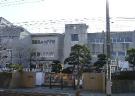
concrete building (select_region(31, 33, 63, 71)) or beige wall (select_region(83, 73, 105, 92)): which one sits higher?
concrete building (select_region(31, 33, 63, 71))

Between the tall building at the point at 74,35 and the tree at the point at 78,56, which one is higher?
the tall building at the point at 74,35

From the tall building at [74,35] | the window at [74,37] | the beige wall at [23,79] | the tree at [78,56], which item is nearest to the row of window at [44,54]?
the tall building at [74,35]

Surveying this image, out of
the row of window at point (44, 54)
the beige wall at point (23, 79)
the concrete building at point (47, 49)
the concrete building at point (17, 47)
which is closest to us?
the beige wall at point (23, 79)

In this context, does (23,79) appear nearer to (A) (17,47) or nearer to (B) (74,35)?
(B) (74,35)

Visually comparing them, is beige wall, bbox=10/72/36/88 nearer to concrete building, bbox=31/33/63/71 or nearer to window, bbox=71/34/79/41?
window, bbox=71/34/79/41

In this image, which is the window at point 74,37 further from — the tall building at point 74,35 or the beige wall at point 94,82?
the beige wall at point 94,82

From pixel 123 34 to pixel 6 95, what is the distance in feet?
135

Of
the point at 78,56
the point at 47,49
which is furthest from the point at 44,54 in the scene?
the point at 78,56

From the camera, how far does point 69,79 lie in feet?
121

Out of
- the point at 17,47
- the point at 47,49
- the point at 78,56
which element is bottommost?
the point at 78,56

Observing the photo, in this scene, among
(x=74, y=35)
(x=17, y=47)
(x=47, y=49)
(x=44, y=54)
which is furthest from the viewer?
(x=44, y=54)

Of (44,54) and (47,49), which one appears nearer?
(47,49)

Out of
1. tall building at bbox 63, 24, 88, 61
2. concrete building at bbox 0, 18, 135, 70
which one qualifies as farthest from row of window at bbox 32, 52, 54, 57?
tall building at bbox 63, 24, 88, 61

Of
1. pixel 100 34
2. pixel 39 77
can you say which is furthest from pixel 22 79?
pixel 100 34
